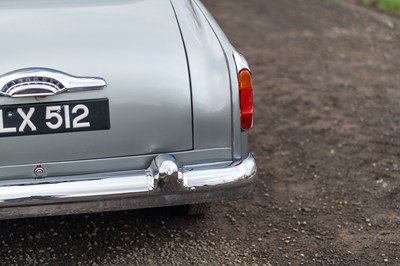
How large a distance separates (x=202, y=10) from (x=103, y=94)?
980 mm

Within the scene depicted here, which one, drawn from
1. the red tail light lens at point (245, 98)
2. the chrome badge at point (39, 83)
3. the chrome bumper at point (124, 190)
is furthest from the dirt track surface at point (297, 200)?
the chrome badge at point (39, 83)

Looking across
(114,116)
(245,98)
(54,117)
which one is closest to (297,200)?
(245,98)

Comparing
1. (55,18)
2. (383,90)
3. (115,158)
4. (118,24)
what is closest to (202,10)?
(118,24)

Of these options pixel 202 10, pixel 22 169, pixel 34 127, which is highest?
pixel 202 10

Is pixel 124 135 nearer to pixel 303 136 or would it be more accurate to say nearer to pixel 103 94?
pixel 103 94

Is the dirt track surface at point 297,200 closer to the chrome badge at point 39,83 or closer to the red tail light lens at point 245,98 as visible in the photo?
the red tail light lens at point 245,98

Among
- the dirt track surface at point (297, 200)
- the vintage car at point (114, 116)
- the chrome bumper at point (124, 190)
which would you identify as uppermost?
the vintage car at point (114, 116)

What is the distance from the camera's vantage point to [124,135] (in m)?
3.18

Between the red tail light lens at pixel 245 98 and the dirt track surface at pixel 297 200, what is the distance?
0.79 metres

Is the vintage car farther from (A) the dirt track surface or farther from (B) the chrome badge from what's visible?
(A) the dirt track surface

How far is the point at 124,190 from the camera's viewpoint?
316 centimetres

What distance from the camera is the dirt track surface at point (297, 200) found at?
3.66m

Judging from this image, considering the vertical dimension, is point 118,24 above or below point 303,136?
above

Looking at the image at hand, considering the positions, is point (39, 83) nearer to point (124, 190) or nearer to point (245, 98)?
point (124, 190)
